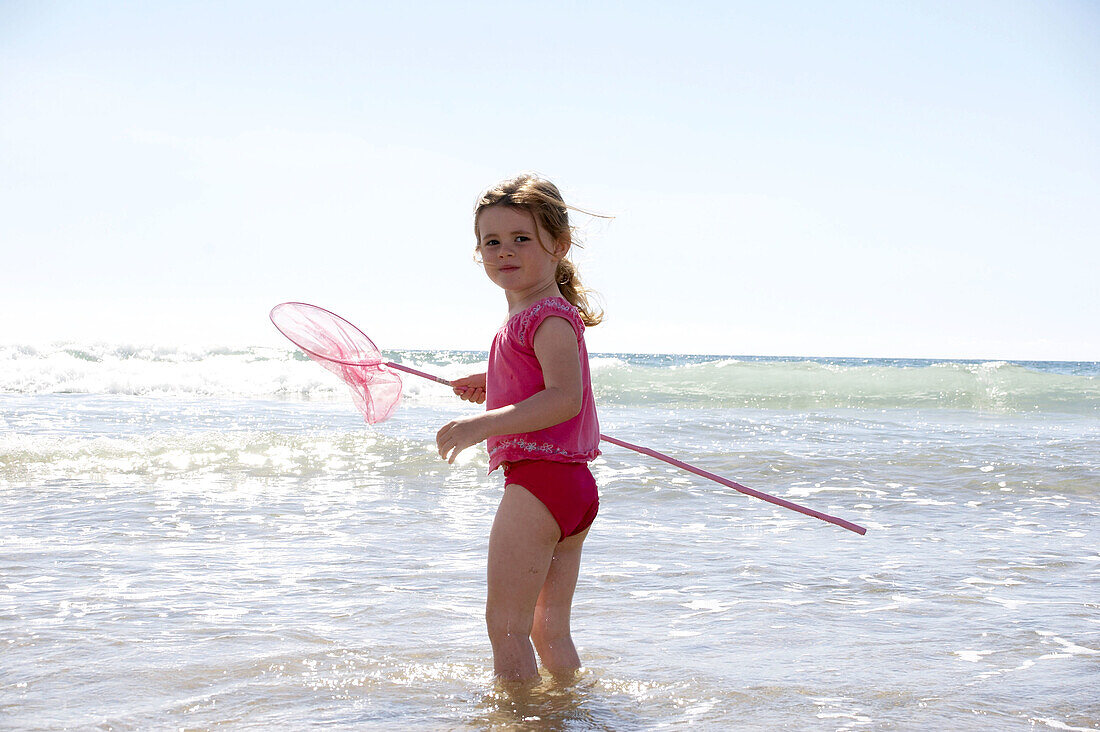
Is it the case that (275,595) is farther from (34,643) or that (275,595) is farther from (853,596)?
(853,596)

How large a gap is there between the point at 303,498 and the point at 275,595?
7.15 feet

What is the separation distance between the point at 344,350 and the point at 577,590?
1.45 metres

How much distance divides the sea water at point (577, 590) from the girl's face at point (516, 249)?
1.05 meters

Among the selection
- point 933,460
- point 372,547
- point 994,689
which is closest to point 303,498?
point 372,547

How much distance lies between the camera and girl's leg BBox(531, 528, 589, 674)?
250 cm

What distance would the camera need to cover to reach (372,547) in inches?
177

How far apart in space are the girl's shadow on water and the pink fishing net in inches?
40.8

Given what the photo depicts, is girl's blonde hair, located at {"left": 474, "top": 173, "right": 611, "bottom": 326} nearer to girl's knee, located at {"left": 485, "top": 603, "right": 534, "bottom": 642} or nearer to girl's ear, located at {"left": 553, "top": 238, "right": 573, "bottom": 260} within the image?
girl's ear, located at {"left": 553, "top": 238, "right": 573, "bottom": 260}

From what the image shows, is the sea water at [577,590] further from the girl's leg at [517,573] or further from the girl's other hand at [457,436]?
the girl's other hand at [457,436]

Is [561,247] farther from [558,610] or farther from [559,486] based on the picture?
[558,610]

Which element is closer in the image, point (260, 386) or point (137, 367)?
point (260, 386)

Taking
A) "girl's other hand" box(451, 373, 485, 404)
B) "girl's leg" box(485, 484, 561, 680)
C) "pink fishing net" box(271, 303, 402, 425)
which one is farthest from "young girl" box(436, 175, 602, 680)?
"pink fishing net" box(271, 303, 402, 425)

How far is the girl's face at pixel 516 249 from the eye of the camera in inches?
95.3

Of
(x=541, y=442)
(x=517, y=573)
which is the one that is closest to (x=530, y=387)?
(x=541, y=442)
